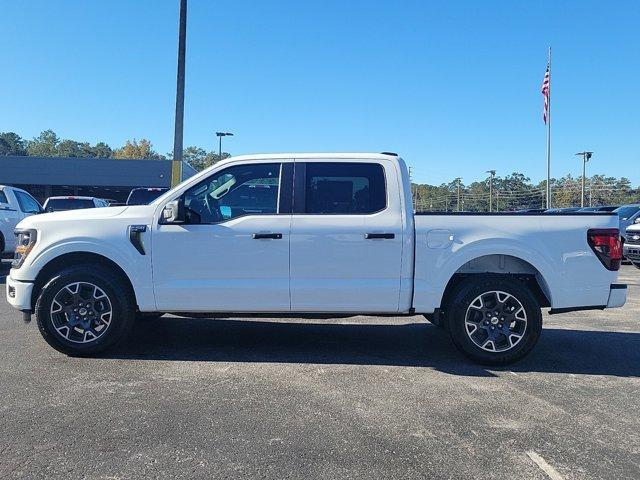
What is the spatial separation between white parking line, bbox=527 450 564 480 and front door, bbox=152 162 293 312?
259 cm

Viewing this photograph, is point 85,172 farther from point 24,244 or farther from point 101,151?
point 101,151

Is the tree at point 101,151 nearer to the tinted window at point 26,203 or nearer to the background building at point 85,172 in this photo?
the background building at point 85,172

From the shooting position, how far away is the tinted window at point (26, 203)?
12.8 metres

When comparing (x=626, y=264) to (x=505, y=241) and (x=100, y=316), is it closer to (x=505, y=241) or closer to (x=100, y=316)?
(x=505, y=241)

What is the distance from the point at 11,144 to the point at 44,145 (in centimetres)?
1938

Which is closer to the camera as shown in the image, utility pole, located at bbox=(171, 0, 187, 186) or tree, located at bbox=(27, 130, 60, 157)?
utility pole, located at bbox=(171, 0, 187, 186)

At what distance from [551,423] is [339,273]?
2.23 m

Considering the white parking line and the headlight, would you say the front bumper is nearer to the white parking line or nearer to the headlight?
the headlight

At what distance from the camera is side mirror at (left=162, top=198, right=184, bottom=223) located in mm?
5102

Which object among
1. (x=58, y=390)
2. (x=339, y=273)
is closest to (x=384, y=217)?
(x=339, y=273)

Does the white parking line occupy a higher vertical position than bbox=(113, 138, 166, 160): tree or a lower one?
lower

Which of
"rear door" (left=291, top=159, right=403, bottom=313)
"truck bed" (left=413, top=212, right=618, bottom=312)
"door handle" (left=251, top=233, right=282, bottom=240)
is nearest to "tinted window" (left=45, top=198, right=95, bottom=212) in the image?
"door handle" (left=251, top=233, right=282, bottom=240)

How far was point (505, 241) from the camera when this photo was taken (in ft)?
16.7

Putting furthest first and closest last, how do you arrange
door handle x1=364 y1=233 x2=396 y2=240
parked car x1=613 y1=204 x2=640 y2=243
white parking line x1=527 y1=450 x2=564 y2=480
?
parked car x1=613 y1=204 x2=640 y2=243 → door handle x1=364 y1=233 x2=396 y2=240 → white parking line x1=527 y1=450 x2=564 y2=480
